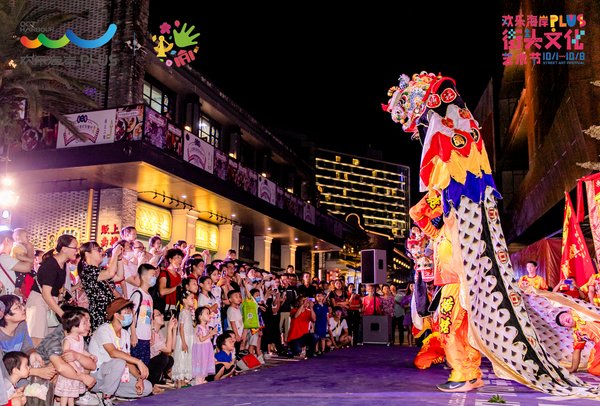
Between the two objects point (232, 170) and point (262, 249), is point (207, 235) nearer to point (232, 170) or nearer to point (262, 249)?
point (232, 170)

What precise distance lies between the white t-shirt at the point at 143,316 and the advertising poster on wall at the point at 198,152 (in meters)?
7.47

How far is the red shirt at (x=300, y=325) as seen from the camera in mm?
10547

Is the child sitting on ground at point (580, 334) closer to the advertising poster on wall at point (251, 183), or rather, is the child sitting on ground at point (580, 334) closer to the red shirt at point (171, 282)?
the red shirt at point (171, 282)

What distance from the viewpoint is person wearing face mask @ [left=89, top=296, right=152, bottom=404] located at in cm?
526

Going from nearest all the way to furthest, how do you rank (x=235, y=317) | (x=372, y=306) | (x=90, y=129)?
1. (x=235, y=317)
2. (x=90, y=129)
3. (x=372, y=306)

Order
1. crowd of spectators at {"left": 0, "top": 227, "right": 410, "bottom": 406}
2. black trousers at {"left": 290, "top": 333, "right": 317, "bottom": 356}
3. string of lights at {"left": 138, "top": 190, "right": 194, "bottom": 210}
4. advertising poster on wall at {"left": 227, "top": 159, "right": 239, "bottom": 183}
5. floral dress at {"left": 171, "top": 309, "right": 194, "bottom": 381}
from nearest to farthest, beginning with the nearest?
1. crowd of spectators at {"left": 0, "top": 227, "right": 410, "bottom": 406}
2. floral dress at {"left": 171, "top": 309, "right": 194, "bottom": 381}
3. black trousers at {"left": 290, "top": 333, "right": 317, "bottom": 356}
4. string of lights at {"left": 138, "top": 190, "right": 194, "bottom": 210}
5. advertising poster on wall at {"left": 227, "top": 159, "right": 239, "bottom": 183}

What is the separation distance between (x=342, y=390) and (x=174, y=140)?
883cm

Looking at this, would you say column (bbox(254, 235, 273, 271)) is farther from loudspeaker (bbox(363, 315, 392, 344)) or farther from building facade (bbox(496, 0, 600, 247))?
building facade (bbox(496, 0, 600, 247))

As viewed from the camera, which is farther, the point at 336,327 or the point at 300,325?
the point at 336,327

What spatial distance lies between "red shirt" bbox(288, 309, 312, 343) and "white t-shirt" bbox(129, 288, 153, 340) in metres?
4.69

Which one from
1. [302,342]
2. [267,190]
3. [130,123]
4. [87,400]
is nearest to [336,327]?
[302,342]

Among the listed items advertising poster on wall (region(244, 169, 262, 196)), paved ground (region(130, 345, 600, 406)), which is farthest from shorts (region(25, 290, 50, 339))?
advertising poster on wall (region(244, 169, 262, 196))

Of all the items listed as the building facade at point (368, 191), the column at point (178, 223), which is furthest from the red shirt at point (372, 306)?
the building facade at point (368, 191)

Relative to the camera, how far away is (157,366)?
6.50m
